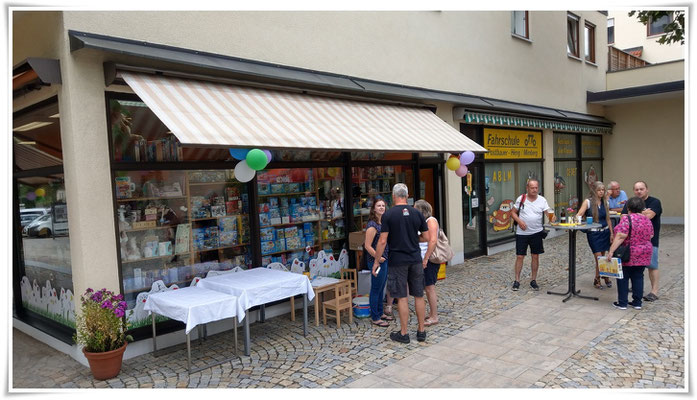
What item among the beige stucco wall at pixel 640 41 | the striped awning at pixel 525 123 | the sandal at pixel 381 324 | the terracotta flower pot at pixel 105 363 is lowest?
the sandal at pixel 381 324

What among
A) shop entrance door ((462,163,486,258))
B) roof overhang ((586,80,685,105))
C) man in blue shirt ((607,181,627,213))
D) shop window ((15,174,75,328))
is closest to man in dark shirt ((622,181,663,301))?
man in blue shirt ((607,181,627,213))

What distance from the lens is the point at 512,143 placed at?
38.7 ft

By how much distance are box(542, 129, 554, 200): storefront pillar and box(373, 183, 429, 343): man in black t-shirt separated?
8624 mm

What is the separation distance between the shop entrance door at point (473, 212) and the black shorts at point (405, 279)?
5220 millimetres

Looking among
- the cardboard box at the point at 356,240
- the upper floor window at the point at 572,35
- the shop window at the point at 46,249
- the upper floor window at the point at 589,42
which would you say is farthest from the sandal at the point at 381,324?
the upper floor window at the point at 589,42

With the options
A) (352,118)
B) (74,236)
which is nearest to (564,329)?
(352,118)

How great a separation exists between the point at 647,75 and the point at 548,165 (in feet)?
16.9

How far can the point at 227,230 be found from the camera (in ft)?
21.7

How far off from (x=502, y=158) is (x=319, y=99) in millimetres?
5994

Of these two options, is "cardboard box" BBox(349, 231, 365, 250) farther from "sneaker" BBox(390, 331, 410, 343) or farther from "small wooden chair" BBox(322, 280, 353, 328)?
"sneaker" BBox(390, 331, 410, 343)

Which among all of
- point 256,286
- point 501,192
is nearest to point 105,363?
point 256,286

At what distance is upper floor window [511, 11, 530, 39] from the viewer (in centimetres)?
1180

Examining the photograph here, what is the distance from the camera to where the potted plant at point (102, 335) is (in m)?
4.79

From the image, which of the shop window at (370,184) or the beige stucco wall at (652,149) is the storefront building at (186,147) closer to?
the shop window at (370,184)
